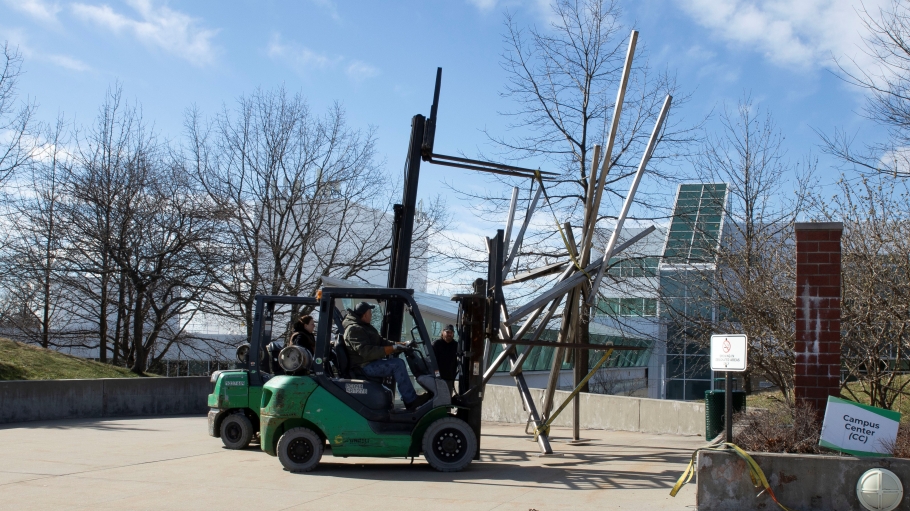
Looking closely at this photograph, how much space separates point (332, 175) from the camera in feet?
84.9

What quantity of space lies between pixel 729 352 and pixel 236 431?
25.4 ft

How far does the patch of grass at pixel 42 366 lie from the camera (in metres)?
17.6

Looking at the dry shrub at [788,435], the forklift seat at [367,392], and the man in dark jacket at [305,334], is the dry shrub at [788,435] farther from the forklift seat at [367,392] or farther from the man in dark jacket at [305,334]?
the man in dark jacket at [305,334]

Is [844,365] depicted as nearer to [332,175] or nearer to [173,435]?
[173,435]

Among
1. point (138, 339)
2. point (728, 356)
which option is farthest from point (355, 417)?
point (138, 339)

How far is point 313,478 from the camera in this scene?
932cm

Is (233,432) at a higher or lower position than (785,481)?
lower

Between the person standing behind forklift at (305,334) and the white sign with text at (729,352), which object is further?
the person standing behind forklift at (305,334)

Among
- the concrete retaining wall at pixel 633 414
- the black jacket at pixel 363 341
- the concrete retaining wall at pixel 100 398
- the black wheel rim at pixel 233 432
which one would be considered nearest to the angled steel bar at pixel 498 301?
the black jacket at pixel 363 341

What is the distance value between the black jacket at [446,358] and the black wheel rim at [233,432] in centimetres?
314

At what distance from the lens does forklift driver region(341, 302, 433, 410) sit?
9680mm

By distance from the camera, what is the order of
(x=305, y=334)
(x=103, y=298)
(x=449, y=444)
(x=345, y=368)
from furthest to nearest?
(x=103, y=298)
(x=305, y=334)
(x=345, y=368)
(x=449, y=444)

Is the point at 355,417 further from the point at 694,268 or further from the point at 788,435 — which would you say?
the point at 694,268

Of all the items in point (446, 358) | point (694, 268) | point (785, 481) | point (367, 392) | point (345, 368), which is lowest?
point (785, 481)
